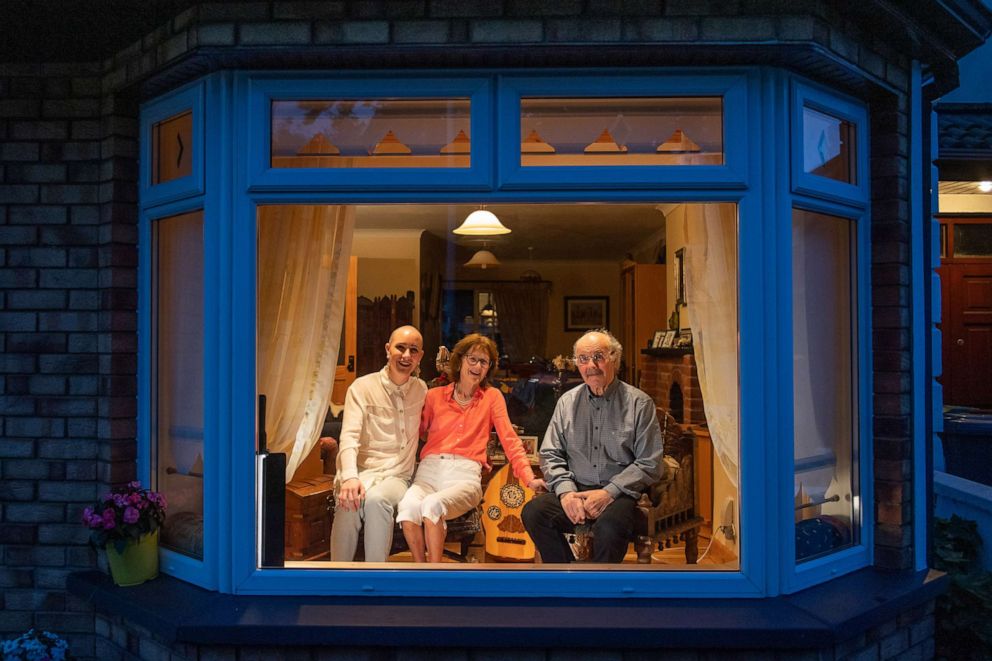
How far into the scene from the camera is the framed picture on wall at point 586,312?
8.83m

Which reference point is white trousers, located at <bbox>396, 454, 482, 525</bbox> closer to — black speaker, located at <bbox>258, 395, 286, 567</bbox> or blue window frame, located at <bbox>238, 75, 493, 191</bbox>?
black speaker, located at <bbox>258, 395, 286, 567</bbox>

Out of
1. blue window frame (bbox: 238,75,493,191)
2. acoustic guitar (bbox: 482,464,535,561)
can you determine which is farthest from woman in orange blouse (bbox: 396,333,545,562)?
blue window frame (bbox: 238,75,493,191)

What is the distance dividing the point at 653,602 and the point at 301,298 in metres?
2.09

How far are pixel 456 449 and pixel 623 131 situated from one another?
2103 mm

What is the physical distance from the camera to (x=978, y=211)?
6762mm

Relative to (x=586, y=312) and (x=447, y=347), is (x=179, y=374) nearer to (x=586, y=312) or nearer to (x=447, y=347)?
(x=447, y=347)

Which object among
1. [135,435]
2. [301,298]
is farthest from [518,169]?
[135,435]

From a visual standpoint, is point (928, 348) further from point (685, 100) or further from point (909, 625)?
point (685, 100)

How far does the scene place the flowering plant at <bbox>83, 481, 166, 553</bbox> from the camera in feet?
10.4

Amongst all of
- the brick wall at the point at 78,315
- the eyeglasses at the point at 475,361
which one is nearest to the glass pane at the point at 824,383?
the brick wall at the point at 78,315

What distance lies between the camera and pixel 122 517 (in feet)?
10.5

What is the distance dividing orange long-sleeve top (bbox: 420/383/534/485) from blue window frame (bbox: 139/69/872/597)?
140 centimetres

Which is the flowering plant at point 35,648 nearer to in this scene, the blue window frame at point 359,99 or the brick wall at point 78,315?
the brick wall at point 78,315

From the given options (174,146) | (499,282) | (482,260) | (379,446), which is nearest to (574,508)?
(379,446)
